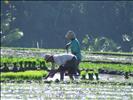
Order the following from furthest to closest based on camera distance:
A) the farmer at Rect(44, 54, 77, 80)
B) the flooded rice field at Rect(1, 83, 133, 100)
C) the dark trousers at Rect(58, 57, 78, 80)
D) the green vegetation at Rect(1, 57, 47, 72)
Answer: the green vegetation at Rect(1, 57, 47, 72)
the dark trousers at Rect(58, 57, 78, 80)
the farmer at Rect(44, 54, 77, 80)
the flooded rice field at Rect(1, 83, 133, 100)

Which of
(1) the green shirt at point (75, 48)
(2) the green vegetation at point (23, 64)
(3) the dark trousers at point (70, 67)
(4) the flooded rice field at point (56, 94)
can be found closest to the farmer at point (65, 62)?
(3) the dark trousers at point (70, 67)

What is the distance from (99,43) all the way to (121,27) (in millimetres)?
11652

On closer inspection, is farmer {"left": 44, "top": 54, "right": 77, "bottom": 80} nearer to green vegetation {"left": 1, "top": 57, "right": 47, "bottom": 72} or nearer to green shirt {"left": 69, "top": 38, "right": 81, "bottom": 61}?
green shirt {"left": 69, "top": 38, "right": 81, "bottom": 61}

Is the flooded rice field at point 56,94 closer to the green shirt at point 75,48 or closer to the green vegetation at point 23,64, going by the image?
the green shirt at point 75,48

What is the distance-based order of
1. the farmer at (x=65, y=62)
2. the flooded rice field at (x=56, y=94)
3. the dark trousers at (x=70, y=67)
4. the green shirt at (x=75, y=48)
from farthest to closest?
the green shirt at (x=75, y=48) → the dark trousers at (x=70, y=67) → the farmer at (x=65, y=62) → the flooded rice field at (x=56, y=94)

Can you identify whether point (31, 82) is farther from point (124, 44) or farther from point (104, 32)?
point (104, 32)

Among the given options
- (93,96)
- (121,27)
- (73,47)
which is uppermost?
(121,27)

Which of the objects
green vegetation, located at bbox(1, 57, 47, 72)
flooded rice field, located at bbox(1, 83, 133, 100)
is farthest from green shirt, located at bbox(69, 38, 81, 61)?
flooded rice field, located at bbox(1, 83, 133, 100)

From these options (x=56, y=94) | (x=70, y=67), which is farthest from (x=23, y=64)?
(x=56, y=94)

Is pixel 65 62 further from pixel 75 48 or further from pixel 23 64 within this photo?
pixel 23 64

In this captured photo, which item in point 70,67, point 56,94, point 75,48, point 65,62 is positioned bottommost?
point 56,94

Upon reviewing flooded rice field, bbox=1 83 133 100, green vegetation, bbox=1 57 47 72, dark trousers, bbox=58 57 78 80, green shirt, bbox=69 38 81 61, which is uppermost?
green shirt, bbox=69 38 81 61

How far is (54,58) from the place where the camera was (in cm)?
1445

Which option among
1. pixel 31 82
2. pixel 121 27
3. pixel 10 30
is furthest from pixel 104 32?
pixel 31 82
